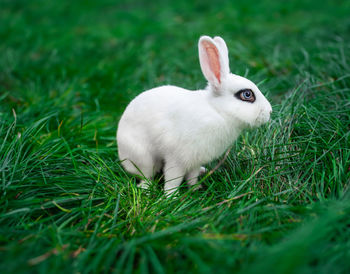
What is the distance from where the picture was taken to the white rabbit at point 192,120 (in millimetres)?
2408

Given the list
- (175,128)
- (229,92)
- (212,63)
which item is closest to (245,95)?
(229,92)

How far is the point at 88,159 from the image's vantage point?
8.64ft

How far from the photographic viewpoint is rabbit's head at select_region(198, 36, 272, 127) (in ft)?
7.83

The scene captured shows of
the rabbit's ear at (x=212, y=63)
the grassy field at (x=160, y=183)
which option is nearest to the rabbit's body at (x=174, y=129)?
the rabbit's ear at (x=212, y=63)

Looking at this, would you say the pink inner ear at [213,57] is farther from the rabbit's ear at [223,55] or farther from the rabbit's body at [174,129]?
the rabbit's body at [174,129]

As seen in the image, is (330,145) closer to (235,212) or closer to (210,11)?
(235,212)

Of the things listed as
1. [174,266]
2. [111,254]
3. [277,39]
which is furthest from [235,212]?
[277,39]

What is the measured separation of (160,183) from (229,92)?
3.68ft

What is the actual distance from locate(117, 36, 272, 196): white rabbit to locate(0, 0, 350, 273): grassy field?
0.23 meters

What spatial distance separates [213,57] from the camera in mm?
2414

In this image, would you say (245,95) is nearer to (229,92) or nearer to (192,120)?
(229,92)

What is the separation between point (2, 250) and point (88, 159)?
1011 mm

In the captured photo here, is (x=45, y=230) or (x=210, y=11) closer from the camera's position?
(x=45, y=230)

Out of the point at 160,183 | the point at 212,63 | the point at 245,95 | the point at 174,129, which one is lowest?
A: the point at 160,183
